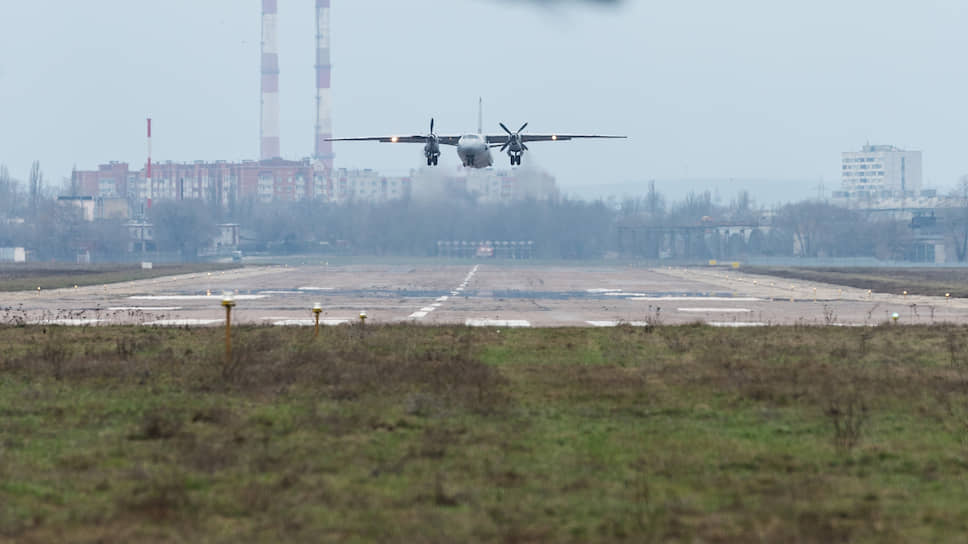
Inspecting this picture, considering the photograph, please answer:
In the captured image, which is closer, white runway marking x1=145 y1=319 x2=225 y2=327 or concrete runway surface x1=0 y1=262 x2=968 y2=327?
white runway marking x1=145 y1=319 x2=225 y2=327

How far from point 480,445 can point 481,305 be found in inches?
1362

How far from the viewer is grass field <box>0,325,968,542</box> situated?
9.91 meters

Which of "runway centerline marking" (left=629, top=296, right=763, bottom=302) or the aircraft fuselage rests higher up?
the aircraft fuselage

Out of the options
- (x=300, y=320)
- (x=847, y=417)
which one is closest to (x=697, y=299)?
(x=300, y=320)

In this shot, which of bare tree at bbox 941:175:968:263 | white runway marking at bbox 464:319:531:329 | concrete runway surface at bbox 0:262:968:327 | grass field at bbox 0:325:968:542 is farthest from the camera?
bare tree at bbox 941:175:968:263

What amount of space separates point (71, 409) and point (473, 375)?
742 cm

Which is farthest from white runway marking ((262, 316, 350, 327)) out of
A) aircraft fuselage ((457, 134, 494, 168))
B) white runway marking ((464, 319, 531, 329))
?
aircraft fuselage ((457, 134, 494, 168))

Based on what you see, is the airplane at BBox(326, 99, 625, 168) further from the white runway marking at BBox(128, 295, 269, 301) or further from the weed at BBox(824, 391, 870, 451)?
the weed at BBox(824, 391, 870, 451)

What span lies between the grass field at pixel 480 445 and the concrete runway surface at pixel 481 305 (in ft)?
41.4

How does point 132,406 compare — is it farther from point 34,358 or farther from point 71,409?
point 34,358

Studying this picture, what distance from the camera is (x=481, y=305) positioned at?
1902 inches

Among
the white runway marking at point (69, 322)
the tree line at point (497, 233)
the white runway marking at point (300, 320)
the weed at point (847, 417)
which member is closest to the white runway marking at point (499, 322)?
the white runway marking at point (300, 320)

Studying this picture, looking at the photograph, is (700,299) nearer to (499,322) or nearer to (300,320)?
(499,322)

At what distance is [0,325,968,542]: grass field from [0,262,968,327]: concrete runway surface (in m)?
12.6
